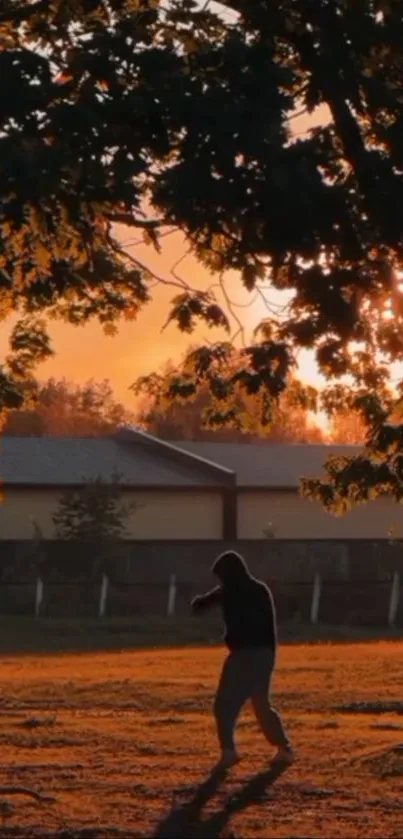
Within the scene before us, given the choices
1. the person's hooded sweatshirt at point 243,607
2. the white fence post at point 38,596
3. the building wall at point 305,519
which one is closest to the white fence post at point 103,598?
the white fence post at point 38,596

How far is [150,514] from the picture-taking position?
55.1 metres

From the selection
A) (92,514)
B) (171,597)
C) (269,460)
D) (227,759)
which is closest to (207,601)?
(227,759)

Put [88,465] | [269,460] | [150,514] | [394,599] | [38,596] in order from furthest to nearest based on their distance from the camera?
[269,460] → [88,465] → [150,514] → [394,599] → [38,596]

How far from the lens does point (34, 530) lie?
167 feet

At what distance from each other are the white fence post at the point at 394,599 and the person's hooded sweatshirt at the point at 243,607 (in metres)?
30.7

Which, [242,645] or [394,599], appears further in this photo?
[394,599]

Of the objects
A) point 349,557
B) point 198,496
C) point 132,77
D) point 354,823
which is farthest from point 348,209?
point 198,496

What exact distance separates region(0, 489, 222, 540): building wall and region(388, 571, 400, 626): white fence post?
944cm

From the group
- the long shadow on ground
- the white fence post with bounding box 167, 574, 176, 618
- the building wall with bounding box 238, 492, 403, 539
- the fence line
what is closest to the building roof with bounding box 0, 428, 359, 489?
the building wall with bounding box 238, 492, 403, 539

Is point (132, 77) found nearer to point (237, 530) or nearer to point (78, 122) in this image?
point (78, 122)

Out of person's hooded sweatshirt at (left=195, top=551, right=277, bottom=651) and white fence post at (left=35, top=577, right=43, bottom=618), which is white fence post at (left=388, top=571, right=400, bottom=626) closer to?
white fence post at (left=35, top=577, right=43, bottom=618)

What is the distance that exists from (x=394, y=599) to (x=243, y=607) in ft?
102

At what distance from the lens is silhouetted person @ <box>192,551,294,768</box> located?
1527 cm

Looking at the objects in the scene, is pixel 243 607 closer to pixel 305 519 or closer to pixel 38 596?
pixel 38 596
